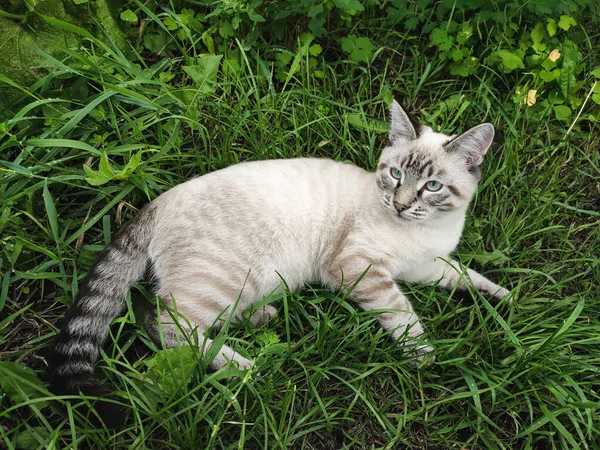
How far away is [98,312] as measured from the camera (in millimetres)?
3105

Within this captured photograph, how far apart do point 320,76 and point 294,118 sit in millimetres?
482

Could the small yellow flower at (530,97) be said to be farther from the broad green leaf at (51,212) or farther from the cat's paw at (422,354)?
the broad green leaf at (51,212)

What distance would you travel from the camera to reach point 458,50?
14.3 feet

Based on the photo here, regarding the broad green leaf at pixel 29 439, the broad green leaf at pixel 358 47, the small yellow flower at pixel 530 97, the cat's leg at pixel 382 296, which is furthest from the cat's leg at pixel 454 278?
the broad green leaf at pixel 29 439

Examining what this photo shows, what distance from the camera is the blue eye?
135 inches

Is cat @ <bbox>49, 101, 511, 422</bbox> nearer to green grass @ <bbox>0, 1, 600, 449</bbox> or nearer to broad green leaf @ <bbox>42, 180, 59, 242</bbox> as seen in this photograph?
green grass @ <bbox>0, 1, 600, 449</bbox>

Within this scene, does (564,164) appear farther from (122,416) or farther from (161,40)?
(122,416)

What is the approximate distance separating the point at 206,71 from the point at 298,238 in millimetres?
1514

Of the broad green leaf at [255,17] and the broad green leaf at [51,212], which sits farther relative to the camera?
the broad green leaf at [255,17]

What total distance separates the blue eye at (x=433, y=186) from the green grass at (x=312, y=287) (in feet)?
2.08

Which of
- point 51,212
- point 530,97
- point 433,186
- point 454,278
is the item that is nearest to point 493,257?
point 454,278

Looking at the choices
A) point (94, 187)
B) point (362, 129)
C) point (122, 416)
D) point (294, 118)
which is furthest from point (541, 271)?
point (94, 187)

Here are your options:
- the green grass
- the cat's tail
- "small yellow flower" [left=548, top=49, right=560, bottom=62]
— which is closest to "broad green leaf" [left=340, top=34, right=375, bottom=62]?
the green grass

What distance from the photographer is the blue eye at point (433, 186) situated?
11.2 ft
